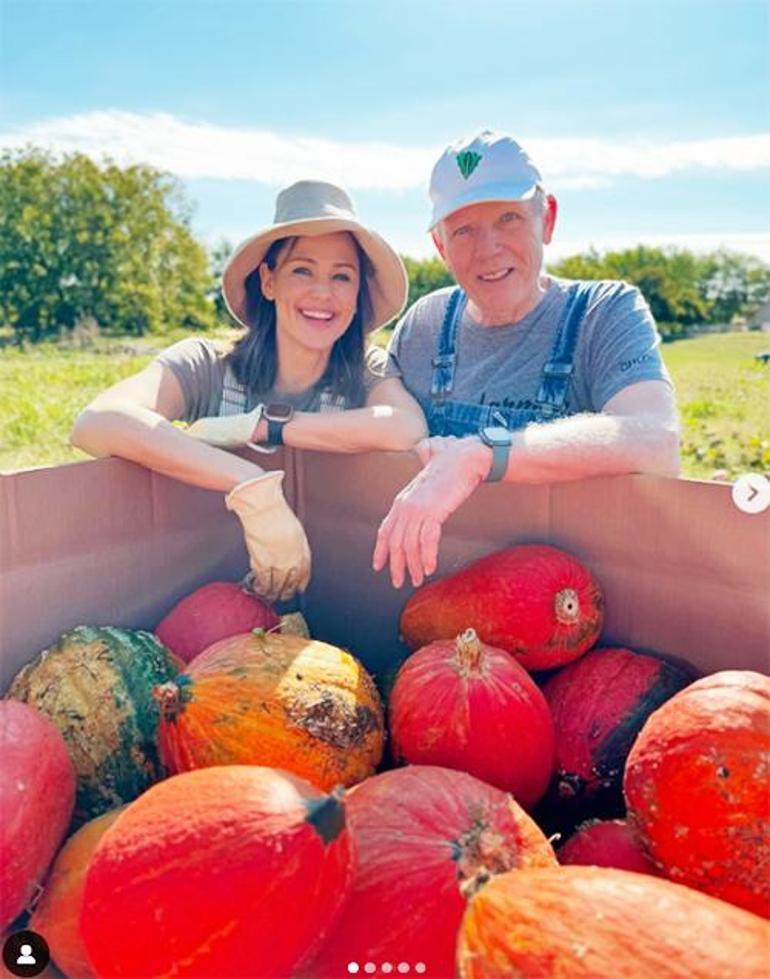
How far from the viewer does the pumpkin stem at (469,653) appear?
4.73ft

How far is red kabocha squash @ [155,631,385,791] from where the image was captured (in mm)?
1328

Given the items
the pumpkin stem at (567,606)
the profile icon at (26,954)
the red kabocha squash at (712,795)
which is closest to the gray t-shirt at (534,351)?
the pumpkin stem at (567,606)

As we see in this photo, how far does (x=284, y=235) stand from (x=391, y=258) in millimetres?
313

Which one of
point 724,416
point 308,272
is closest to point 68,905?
point 308,272

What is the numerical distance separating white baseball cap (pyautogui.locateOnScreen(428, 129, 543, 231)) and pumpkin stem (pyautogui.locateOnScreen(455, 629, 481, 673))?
153 centimetres

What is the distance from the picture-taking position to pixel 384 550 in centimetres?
170

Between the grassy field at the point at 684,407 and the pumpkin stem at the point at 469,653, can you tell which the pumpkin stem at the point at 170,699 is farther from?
the grassy field at the point at 684,407

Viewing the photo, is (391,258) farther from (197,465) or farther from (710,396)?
(710,396)

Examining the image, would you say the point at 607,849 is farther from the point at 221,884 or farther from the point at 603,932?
the point at 221,884

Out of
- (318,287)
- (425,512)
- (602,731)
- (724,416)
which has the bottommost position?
(724,416)

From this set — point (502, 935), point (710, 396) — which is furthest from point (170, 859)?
point (710, 396)

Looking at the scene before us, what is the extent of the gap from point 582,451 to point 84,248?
1751 inches

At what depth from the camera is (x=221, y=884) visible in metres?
0.93

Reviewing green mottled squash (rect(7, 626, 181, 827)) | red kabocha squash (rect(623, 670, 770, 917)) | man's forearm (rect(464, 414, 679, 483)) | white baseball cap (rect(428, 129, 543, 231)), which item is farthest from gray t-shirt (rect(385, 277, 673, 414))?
green mottled squash (rect(7, 626, 181, 827))
